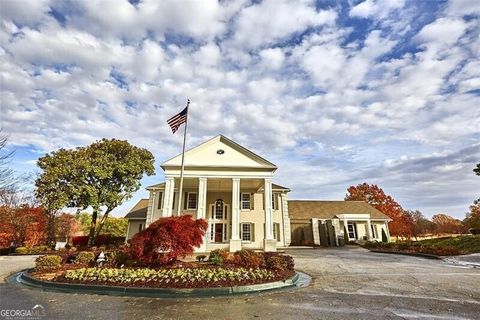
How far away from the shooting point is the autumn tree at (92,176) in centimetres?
2328

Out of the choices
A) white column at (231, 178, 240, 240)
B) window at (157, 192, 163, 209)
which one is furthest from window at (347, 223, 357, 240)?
window at (157, 192, 163, 209)

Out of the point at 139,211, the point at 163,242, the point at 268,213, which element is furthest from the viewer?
the point at 139,211

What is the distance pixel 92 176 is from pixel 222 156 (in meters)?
12.9

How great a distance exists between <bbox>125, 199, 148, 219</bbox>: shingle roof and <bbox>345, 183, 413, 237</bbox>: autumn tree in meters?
37.3

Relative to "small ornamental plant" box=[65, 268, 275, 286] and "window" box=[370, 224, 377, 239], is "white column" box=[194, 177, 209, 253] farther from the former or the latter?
"window" box=[370, 224, 377, 239]

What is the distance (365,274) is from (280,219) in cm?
1668

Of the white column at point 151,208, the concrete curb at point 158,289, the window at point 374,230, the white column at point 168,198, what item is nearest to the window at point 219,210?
the white column at point 151,208

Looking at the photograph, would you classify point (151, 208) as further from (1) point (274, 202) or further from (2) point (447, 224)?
(2) point (447, 224)

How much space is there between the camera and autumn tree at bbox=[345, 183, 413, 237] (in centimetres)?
4206

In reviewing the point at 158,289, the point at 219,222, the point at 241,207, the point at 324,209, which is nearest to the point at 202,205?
the point at 219,222

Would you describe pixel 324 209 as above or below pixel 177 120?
below

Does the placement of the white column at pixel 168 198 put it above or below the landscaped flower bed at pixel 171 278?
above

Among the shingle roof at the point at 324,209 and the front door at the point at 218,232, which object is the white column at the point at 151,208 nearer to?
the front door at the point at 218,232

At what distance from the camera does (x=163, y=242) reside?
10.2 m
